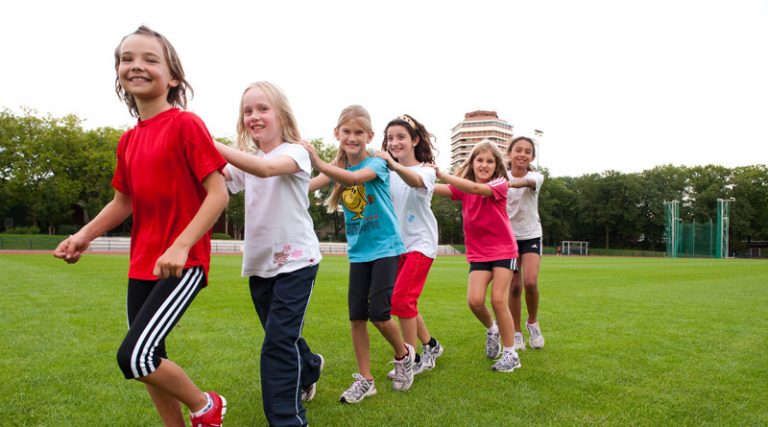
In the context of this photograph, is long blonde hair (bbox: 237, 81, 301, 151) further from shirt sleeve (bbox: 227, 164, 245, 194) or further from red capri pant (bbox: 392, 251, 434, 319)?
red capri pant (bbox: 392, 251, 434, 319)

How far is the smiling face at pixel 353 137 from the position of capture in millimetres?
3885

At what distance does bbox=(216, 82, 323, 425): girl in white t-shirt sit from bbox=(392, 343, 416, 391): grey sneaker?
1.19 meters

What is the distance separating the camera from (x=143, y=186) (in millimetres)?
2572

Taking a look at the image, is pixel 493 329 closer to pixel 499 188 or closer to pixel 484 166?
pixel 499 188

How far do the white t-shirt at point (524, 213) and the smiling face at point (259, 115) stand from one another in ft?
11.2

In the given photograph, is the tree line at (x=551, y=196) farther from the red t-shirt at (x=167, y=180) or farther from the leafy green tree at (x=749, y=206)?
the red t-shirt at (x=167, y=180)

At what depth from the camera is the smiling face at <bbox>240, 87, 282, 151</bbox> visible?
3141 mm

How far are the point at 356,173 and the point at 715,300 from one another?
1030 centimetres

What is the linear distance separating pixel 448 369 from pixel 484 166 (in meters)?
1.92

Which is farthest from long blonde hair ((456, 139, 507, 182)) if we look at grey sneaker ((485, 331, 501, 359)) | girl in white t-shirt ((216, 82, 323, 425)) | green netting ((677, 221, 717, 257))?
green netting ((677, 221, 717, 257))

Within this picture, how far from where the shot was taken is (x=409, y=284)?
4.60m

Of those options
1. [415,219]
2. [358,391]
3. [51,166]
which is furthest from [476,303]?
[51,166]

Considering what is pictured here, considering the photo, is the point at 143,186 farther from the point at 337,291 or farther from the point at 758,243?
the point at 758,243

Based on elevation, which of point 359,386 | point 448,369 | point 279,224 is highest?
point 279,224
